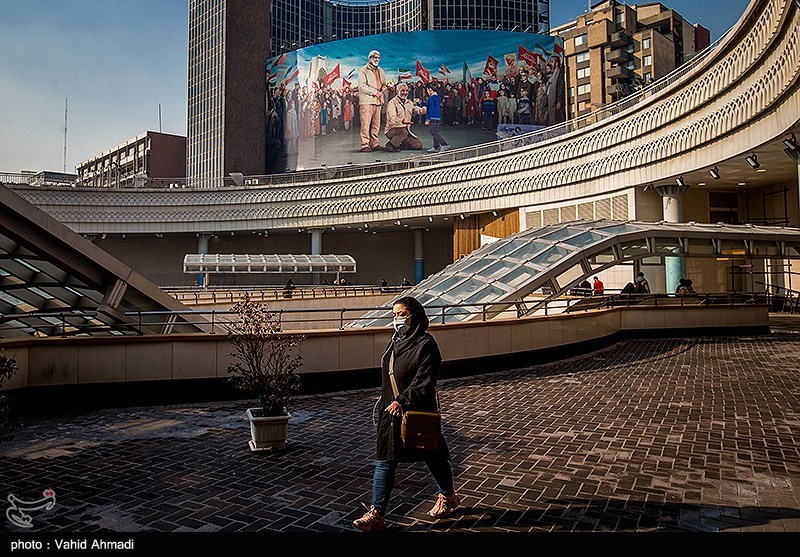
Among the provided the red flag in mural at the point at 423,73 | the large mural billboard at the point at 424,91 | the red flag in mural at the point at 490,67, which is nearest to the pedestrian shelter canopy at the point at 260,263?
the large mural billboard at the point at 424,91

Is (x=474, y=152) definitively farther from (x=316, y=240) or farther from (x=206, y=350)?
(x=206, y=350)

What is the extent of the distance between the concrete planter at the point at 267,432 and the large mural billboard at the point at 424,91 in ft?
192

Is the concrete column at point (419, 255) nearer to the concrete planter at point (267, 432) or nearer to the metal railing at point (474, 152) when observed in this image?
the metal railing at point (474, 152)

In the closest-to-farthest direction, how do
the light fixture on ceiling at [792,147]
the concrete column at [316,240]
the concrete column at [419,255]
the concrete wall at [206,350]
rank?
the concrete wall at [206,350], the light fixture on ceiling at [792,147], the concrete column at [419,255], the concrete column at [316,240]

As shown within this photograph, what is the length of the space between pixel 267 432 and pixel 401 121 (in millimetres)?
59956

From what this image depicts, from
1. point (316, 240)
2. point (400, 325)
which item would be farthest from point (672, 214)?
point (316, 240)

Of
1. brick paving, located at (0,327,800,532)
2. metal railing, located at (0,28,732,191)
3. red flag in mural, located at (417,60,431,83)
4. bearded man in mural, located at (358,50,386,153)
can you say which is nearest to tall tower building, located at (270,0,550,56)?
bearded man in mural, located at (358,50,386,153)

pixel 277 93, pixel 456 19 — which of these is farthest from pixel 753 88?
pixel 456 19

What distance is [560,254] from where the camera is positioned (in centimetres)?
1714

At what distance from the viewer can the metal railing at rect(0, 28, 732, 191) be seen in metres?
27.8

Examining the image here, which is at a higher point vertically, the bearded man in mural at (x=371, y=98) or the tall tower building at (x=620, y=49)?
the tall tower building at (x=620, y=49)

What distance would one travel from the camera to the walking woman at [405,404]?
4.38 meters

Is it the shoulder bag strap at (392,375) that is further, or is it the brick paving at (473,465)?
the brick paving at (473,465)

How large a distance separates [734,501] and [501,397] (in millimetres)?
4715
